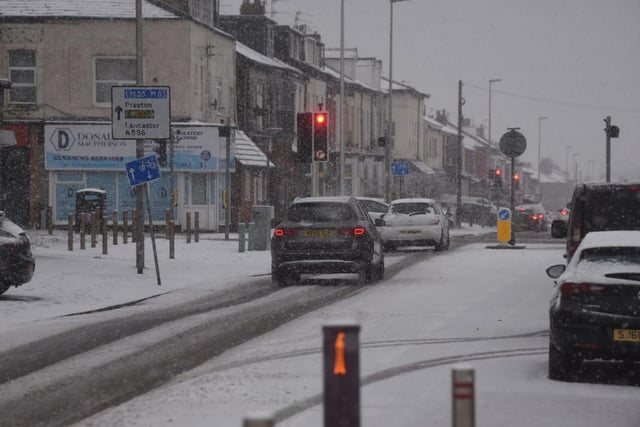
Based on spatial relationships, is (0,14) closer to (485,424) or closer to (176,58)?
(176,58)

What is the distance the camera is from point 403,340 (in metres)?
14.3

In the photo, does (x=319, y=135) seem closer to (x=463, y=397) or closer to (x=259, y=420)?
(x=463, y=397)

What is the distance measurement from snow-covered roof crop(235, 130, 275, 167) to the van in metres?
36.7

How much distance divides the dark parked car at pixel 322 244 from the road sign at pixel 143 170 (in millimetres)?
2353

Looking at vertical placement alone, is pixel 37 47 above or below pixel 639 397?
above

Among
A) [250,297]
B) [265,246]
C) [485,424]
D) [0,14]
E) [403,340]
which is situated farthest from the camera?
[0,14]

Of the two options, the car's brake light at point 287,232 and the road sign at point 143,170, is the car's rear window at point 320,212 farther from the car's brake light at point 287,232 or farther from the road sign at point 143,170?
the road sign at point 143,170

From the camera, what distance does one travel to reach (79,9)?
49.5 m

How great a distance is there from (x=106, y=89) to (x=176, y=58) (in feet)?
9.20

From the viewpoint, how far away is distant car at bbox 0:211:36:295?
62.3 feet

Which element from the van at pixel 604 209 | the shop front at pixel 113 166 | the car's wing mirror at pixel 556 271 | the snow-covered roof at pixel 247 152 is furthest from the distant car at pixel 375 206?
the car's wing mirror at pixel 556 271

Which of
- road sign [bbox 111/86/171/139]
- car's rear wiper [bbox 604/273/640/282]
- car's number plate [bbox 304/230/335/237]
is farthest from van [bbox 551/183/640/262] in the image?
road sign [bbox 111/86/171/139]

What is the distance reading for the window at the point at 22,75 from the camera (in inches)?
1927

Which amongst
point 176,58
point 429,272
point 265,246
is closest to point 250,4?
point 176,58
